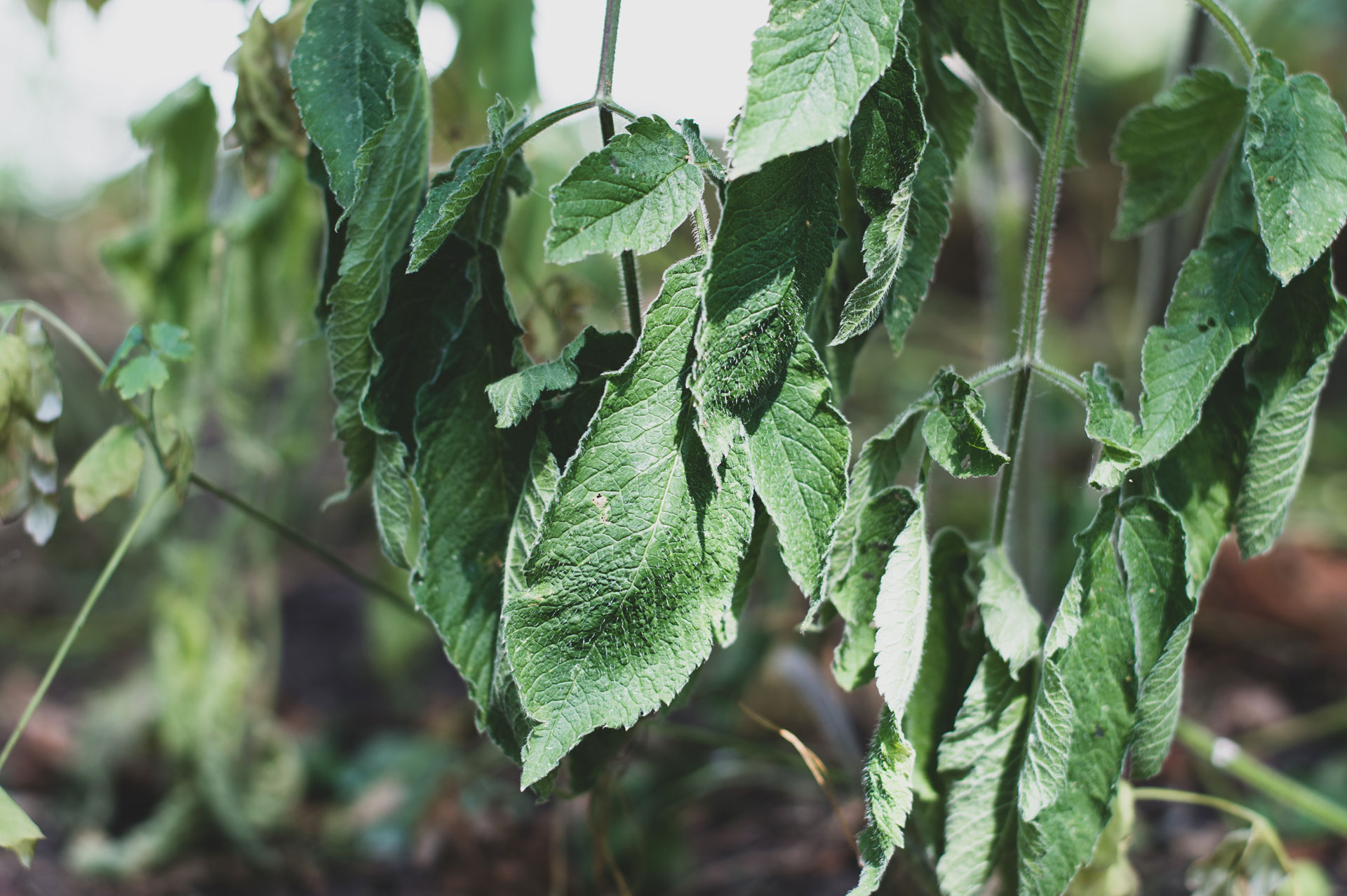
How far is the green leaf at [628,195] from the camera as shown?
1.73 feet

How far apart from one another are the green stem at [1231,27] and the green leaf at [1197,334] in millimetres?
116

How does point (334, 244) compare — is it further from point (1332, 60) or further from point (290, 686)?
point (1332, 60)

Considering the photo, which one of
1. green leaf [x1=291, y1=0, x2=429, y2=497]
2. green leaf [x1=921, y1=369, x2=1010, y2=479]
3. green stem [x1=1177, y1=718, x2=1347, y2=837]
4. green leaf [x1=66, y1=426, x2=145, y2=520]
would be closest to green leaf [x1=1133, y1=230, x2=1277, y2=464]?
green leaf [x1=921, y1=369, x2=1010, y2=479]

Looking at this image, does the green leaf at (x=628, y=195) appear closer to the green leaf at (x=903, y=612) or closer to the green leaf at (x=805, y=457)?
the green leaf at (x=805, y=457)

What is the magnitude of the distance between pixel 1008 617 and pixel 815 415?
0.69 ft

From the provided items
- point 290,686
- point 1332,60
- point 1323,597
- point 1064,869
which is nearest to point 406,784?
point 290,686

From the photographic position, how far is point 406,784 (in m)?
1.75

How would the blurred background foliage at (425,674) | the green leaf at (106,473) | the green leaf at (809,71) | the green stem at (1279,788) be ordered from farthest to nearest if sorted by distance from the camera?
the blurred background foliage at (425,674) < the green stem at (1279,788) < the green leaf at (106,473) < the green leaf at (809,71)

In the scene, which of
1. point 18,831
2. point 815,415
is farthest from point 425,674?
point 815,415

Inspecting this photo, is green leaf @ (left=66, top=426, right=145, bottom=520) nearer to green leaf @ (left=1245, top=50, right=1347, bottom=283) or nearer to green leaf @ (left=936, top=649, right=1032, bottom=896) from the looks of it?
green leaf @ (left=936, top=649, right=1032, bottom=896)

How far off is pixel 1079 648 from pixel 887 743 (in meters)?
A: 0.15

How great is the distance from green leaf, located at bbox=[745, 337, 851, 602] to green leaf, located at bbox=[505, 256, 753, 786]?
0.06ft

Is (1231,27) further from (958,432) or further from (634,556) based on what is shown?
(634,556)

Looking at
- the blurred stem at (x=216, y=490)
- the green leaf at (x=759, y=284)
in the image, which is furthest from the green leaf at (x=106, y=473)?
the green leaf at (x=759, y=284)
